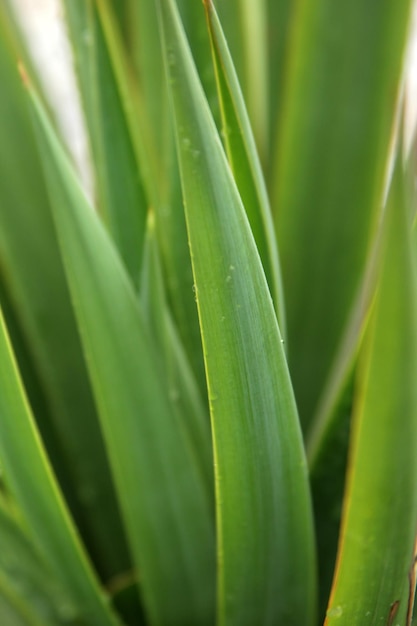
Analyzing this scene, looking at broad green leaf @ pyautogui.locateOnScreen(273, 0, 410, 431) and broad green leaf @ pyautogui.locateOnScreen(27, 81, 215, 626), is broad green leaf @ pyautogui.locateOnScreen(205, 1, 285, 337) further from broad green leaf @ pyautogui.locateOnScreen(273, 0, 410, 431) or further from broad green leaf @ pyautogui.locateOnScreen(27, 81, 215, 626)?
broad green leaf @ pyautogui.locateOnScreen(273, 0, 410, 431)

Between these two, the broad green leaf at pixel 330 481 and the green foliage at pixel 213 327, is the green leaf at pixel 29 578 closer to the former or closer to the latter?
the green foliage at pixel 213 327

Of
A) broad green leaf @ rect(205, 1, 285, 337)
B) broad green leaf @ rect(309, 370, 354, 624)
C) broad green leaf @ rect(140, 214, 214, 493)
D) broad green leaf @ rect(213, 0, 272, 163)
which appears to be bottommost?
broad green leaf @ rect(309, 370, 354, 624)

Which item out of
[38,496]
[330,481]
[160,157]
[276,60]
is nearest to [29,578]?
[38,496]

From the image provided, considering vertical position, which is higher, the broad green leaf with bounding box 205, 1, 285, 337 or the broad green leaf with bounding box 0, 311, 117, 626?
the broad green leaf with bounding box 205, 1, 285, 337

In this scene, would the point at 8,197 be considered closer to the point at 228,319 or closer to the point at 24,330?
the point at 24,330

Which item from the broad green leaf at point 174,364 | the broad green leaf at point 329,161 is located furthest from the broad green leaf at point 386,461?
the broad green leaf at point 329,161

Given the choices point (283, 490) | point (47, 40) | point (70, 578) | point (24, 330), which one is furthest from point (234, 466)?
point (47, 40)

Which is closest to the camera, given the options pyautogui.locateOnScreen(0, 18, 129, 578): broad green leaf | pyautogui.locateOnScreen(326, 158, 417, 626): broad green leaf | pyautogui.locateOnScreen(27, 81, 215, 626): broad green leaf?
pyautogui.locateOnScreen(326, 158, 417, 626): broad green leaf

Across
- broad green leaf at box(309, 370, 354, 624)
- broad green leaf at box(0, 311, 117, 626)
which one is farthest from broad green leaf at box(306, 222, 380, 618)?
broad green leaf at box(0, 311, 117, 626)
